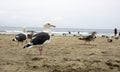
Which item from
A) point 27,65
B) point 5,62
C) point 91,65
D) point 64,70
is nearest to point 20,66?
point 27,65

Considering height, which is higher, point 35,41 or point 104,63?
point 35,41

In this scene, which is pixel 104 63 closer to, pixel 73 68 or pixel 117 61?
pixel 117 61

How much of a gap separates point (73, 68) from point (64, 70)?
0.33 m

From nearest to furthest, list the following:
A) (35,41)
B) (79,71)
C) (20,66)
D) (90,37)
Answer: (79,71), (20,66), (35,41), (90,37)

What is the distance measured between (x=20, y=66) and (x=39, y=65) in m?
0.61

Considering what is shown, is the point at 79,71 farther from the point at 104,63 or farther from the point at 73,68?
the point at 104,63

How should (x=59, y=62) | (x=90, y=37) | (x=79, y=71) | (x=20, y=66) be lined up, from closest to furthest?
(x=79, y=71), (x=20, y=66), (x=59, y=62), (x=90, y=37)

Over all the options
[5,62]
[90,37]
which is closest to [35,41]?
[5,62]

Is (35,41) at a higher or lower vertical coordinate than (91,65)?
higher

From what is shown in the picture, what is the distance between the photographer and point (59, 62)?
9.39 m

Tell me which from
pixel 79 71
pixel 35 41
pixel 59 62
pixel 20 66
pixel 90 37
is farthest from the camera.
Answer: pixel 90 37

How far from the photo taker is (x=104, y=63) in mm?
9305

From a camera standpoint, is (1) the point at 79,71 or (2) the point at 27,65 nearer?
(1) the point at 79,71

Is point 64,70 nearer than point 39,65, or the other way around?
point 64,70
